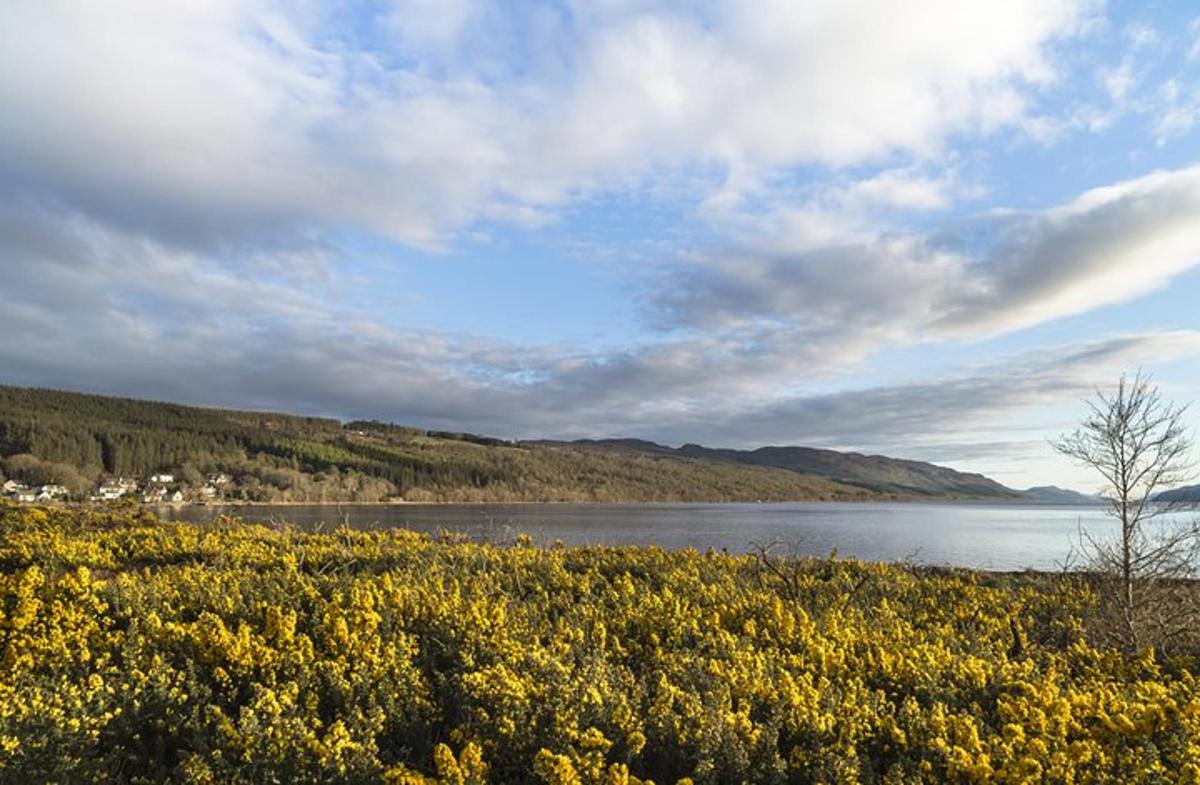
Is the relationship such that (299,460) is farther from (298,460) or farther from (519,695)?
(519,695)

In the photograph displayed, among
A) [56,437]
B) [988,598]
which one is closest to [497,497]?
[56,437]

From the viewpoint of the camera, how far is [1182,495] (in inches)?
406

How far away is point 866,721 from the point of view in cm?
442

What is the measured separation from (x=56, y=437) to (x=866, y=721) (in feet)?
443

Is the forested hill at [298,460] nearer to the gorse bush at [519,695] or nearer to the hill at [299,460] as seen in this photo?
the hill at [299,460]

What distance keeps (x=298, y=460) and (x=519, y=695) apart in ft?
450

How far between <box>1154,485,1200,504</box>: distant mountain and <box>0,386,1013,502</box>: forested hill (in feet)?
335

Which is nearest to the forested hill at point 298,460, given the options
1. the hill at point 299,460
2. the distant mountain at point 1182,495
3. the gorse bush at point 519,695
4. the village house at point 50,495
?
the hill at point 299,460

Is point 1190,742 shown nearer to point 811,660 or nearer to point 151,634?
point 811,660

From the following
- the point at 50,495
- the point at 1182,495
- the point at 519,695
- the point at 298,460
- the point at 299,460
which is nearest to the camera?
the point at 519,695

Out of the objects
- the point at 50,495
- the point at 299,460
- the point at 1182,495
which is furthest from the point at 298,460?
the point at 1182,495

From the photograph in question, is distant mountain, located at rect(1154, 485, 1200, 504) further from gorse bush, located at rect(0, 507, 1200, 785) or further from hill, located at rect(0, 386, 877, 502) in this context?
hill, located at rect(0, 386, 877, 502)

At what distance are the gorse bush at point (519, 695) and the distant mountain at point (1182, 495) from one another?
9.27 feet

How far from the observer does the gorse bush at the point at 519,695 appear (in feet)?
12.7
